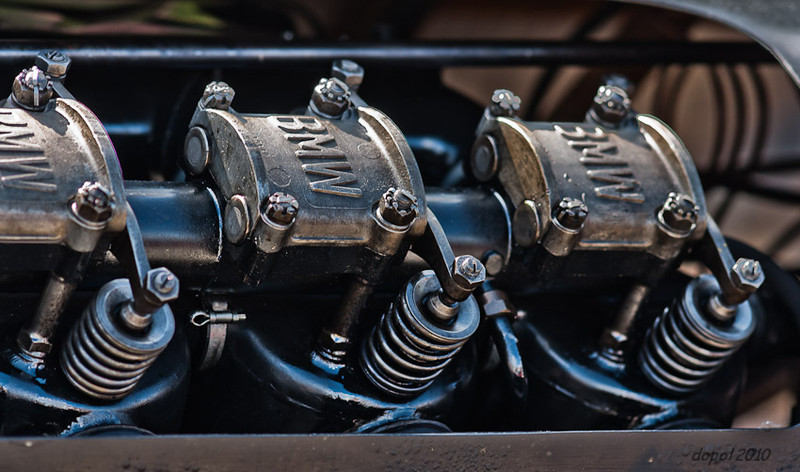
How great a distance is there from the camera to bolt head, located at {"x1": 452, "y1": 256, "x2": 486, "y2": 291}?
40.6 inches

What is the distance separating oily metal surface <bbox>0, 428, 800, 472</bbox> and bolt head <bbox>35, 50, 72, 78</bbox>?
1.38 ft

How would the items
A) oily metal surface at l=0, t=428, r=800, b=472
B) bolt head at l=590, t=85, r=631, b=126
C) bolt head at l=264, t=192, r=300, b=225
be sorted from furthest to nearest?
1. bolt head at l=590, t=85, r=631, b=126
2. bolt head at l=264, t=192, r=300, b=225
3. oily metal surface at l=0, t=428, r=800, b=472

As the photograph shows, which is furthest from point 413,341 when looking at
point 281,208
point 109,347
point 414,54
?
point 414,54

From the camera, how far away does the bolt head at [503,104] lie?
1260mm

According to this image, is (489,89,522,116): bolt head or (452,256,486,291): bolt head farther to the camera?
(489,89,522,116): bolt head

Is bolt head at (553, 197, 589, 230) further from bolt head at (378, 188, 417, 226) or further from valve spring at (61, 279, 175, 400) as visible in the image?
valve spring at (61, 279, 175, 400)

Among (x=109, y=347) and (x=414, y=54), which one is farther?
(x=414, y=54)

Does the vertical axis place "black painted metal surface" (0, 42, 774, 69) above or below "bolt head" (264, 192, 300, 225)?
below

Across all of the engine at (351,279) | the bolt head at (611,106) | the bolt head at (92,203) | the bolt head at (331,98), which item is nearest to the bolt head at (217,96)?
the engine at (351,279)

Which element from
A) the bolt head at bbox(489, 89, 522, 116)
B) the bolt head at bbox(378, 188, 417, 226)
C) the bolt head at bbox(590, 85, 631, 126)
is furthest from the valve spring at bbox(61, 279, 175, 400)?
the bolt head at bbox(590, 85, 631, 126)

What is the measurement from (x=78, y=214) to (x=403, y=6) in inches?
36.7

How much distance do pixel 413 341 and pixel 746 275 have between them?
1.34 feet

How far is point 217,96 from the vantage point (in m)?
1.09

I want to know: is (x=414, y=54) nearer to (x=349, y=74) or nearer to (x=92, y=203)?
(x=349, y=74)
